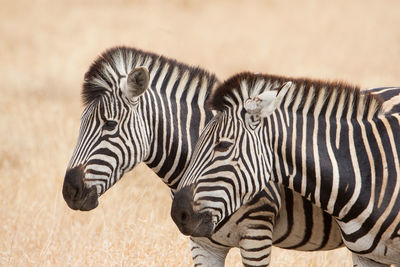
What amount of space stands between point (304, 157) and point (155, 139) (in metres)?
1.38

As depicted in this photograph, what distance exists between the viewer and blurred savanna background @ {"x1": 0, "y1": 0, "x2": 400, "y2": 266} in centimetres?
719

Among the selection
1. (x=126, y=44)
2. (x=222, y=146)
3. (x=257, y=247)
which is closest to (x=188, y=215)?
(x=222, y=146)

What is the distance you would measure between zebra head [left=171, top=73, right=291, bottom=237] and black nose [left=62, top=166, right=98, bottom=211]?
0.87m

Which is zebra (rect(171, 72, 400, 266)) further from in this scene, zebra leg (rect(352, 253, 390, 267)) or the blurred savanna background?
the blurred savanna background

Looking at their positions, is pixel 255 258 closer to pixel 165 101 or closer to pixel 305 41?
pixel 165 101

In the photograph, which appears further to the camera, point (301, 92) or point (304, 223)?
point (304, 223)

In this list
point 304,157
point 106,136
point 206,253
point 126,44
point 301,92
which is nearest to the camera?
point 304,157

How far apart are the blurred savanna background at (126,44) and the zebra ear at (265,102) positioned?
223 cm

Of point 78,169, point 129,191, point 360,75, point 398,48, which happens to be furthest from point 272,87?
point 398,48

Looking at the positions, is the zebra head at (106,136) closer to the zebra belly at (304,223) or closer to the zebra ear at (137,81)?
the zebra ear at (137,81)

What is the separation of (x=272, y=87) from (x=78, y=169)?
1656 millimetres

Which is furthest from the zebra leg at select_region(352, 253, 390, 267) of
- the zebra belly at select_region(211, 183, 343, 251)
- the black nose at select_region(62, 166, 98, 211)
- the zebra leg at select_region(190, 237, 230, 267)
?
the black nose at select_region(62, 166, 98, 211)

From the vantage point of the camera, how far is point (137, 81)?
17.9 ft

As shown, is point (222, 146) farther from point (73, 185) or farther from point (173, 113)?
point (73, 185)
